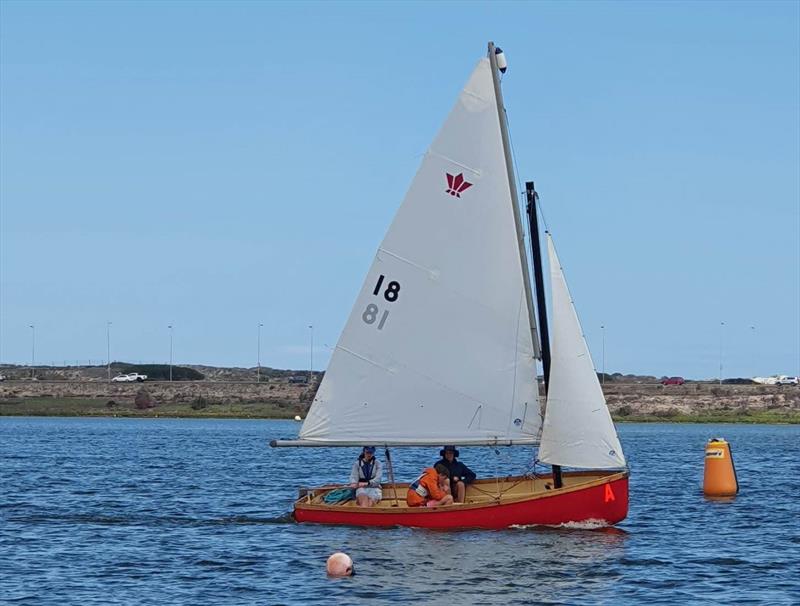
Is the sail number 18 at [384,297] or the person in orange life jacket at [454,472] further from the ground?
the sail number 18 at [384,297]

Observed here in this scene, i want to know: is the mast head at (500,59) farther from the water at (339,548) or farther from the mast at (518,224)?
the water at (339,548)

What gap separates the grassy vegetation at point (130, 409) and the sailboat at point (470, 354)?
118459mm

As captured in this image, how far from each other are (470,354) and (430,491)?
147 inches

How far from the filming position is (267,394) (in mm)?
170625

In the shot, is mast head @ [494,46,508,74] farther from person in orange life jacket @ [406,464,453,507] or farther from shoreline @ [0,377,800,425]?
shoreline @ [0,377,800,425]

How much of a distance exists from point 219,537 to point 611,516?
410 inches

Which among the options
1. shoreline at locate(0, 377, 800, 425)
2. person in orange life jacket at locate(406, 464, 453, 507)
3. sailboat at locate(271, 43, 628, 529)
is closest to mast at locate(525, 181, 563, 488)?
sailboat at locate(271, 43, 628, 529)

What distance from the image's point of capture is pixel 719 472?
50.1 meters

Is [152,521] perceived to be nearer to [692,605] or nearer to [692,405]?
[692,605]

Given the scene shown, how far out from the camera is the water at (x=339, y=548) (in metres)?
29.5

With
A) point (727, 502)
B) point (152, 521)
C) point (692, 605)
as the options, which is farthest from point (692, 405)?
point (692, 605)

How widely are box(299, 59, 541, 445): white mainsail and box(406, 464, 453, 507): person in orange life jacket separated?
0.97m

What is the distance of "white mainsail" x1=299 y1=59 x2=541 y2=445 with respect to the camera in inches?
1454

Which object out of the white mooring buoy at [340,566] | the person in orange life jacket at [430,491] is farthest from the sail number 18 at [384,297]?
the white mooring buoy at [340,566]
